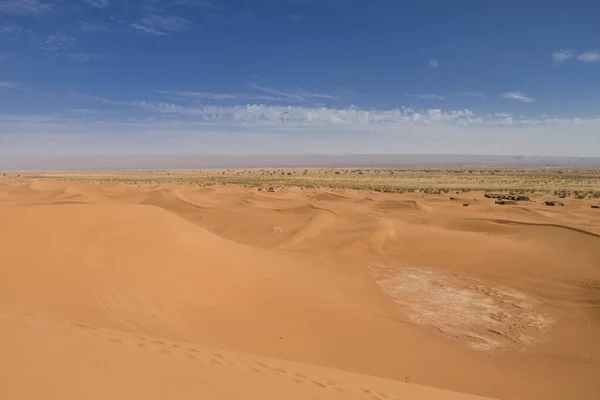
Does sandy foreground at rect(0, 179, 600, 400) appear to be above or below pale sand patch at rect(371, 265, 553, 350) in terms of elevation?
above

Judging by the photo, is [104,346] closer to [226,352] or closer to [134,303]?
[226,352]

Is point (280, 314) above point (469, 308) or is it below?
above

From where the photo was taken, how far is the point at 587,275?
12680 millimetres

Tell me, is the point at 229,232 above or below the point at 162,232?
below

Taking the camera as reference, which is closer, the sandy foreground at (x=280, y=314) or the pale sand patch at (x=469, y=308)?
the sandy foreground at (x=280, y=314)

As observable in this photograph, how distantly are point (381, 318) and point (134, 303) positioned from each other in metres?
5.55

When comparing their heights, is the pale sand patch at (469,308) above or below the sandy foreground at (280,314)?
below

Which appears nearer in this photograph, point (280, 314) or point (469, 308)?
point (280, 314)

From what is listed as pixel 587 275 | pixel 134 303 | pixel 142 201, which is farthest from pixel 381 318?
pixel 142 201

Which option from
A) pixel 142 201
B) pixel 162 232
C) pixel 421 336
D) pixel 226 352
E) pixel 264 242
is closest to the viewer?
pixel 226 352

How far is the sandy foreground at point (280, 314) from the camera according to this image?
494 cm

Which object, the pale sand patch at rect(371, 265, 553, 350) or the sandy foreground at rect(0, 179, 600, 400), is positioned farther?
the pale sand patch at rect(371, 265, 553, 350)

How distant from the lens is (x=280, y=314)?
9219 millimetres

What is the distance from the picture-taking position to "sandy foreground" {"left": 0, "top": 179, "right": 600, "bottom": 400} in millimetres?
4941
